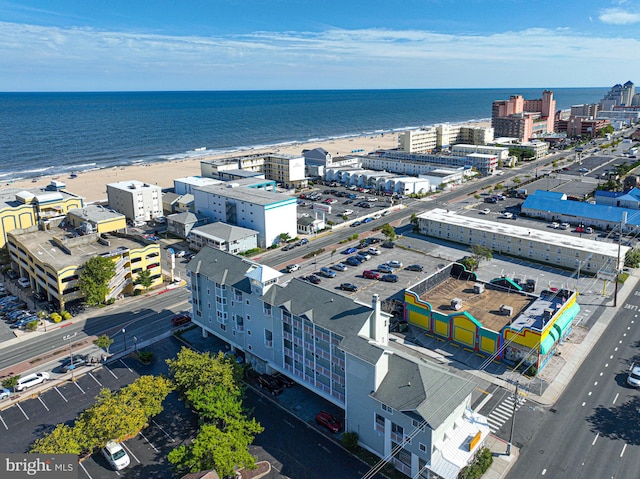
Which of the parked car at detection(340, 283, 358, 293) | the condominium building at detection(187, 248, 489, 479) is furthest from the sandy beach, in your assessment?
the condominium building at detection(187, 248, 489, 479)

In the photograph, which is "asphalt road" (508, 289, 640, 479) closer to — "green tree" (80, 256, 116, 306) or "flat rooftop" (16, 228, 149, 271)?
"green tree" (80, 256, 116, 306)

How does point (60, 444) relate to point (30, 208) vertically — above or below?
below

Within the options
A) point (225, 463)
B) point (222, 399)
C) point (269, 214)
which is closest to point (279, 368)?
point (222, 399)

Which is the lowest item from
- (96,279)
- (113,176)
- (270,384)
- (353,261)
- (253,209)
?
(270,384)

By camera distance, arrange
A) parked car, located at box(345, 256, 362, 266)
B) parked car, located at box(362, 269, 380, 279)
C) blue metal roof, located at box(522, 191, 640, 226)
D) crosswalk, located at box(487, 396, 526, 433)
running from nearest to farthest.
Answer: crosswalk, located at box(487, 396, 526, 433) → parked car, located at box(362, 269, 380, 279) → parked car, located at box(345, 256, 362, 266) → blue metal roof, located at box(522, 191, 640, 226)

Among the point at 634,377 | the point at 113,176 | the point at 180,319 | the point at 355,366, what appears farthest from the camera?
the point at 113,176

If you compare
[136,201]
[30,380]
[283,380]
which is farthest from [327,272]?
[136,201]

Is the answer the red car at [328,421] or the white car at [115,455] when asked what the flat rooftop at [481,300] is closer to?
the red car at [328,421]

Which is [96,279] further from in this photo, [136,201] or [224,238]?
[136,201]
